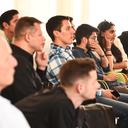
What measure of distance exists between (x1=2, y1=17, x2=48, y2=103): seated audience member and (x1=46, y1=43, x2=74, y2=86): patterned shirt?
14cm

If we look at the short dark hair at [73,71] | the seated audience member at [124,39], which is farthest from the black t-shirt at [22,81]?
the seated audience member at [124,39]

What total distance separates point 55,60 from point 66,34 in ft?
1.10

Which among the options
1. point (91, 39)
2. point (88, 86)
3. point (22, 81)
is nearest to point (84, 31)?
point (91, 39)

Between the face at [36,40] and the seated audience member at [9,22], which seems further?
the seated audience member at [9,22]

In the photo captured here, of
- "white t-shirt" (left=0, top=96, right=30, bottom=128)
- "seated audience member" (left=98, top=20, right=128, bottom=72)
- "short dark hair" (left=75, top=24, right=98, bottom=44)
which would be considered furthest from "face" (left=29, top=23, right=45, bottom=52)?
"white t-shirt" (left=0, top=96, right=30, bottom=128)

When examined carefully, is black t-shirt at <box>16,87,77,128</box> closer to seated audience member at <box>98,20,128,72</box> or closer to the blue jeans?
the blue jeans

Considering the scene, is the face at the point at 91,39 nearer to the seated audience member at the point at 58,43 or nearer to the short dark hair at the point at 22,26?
the seated audience member at the point at 58,43

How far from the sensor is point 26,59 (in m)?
2.56

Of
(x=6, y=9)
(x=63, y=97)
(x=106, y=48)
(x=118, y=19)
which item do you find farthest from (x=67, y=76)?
(x=118, y=19)

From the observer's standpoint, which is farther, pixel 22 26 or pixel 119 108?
pixel 119 108

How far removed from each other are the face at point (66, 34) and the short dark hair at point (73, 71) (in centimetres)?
109

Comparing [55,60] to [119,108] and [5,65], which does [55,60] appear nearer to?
[119,108]

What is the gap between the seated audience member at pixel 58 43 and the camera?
3.09 meters

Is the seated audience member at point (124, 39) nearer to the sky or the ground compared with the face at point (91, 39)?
nearer to the ground
